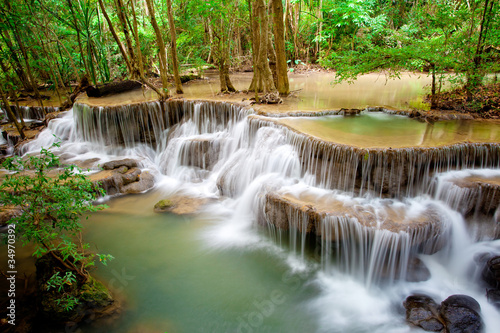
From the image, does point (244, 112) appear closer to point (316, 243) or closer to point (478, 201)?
point (316, 243)

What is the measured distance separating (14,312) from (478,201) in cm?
805

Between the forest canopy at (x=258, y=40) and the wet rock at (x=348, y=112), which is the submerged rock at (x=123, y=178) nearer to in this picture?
the forest canopy at (x=258, y=40)

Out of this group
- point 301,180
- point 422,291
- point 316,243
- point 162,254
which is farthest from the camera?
point 301,180

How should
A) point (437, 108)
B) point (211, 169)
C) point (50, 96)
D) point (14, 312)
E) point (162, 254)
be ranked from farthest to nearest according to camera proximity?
point (50, 96) < point (211, 169) < point (437, 108) < point (162, 254) < point (14, 312)

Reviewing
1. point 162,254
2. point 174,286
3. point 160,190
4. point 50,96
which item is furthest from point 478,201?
point 50,96

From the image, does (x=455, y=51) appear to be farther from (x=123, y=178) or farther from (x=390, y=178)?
(x=123, y=178)

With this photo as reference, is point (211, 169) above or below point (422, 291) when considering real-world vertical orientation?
above

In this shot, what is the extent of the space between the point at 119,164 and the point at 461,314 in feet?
30.0

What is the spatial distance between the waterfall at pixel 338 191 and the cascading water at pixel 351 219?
20 mm

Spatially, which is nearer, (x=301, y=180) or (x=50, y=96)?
(x=301, y=180)

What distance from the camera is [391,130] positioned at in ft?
23.4

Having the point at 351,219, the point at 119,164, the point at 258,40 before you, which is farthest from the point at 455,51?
the point at 119,164

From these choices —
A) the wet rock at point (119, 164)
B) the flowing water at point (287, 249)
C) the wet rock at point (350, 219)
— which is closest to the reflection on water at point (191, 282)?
the flowing water at point (287, 249)

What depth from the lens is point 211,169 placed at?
9312 millimetres
